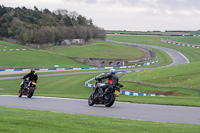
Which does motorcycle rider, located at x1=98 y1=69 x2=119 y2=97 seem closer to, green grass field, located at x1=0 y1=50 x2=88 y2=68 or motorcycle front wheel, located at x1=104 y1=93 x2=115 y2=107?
motorcycle front wheel, located at x1=104 y1=93 x2=115 y2=107

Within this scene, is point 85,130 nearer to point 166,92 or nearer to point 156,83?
point 166,92

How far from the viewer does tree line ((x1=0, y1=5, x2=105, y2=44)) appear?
13264 cm

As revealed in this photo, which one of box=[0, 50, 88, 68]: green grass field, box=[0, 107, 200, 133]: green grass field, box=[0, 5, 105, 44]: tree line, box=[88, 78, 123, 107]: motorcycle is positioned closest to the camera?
box=[0, 107, 200, 133]: green grass field

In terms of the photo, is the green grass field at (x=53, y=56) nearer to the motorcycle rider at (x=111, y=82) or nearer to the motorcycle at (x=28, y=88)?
the motorcycle at (x=28, y=88)

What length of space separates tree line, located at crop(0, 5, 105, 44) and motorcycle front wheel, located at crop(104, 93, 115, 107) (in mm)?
116144

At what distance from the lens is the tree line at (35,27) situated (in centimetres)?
13264

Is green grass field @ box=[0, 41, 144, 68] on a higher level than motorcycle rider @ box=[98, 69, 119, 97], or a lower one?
lower

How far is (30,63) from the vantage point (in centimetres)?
9000

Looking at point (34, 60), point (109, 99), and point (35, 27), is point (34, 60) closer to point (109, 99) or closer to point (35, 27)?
point (35, 27)

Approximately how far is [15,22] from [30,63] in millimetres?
50610

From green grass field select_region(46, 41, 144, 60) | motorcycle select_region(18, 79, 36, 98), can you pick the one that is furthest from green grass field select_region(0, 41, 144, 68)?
motorcycle select_region(18, 79, 36, 98)

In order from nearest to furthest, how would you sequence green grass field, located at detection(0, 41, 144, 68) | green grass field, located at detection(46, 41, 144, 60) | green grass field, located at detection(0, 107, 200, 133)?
green grass field, located at detection(0, 107, 200, 133) → green grass field, located at detection(0, 41, 144, 68) → green grass field, located at detection(46, 41, 144, 60)

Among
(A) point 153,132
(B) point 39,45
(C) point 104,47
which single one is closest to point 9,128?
(A) point 153,132

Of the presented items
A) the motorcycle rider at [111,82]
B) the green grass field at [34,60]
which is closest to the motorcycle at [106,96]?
the motorcycle rider at [111,82]
